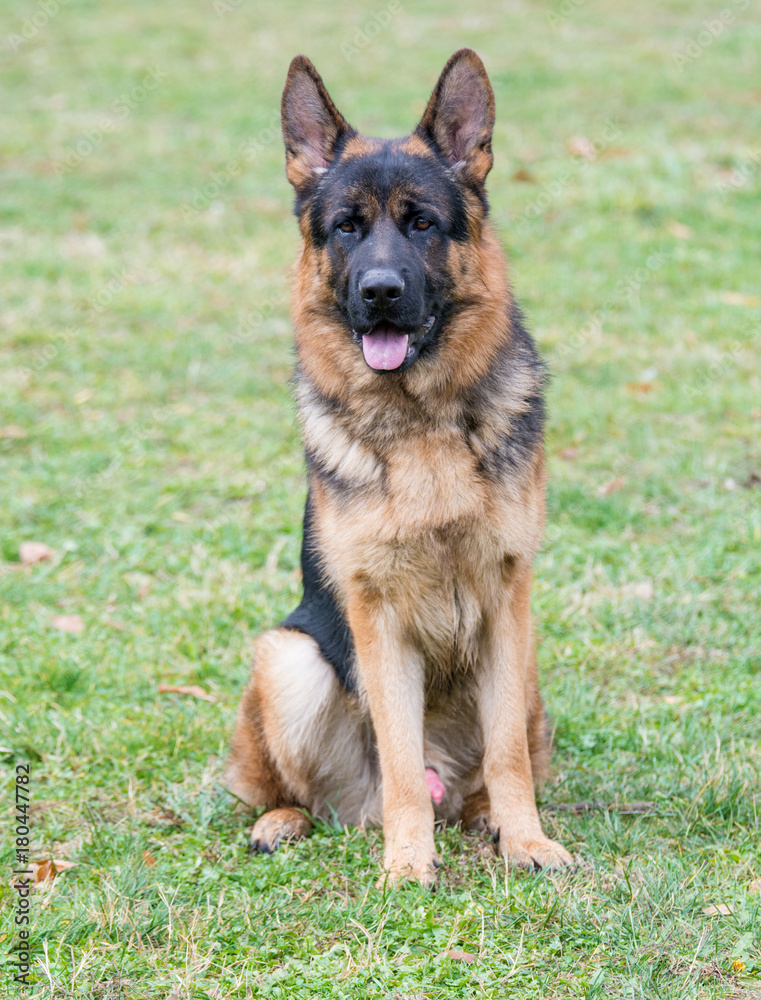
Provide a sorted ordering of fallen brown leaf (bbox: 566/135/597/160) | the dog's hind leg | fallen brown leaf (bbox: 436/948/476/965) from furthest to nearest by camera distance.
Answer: fallen brown leaf (bbox: 566/135/597/160), the dog's hind leg, fallen brown leaf (bbox: 436/948/476/965)

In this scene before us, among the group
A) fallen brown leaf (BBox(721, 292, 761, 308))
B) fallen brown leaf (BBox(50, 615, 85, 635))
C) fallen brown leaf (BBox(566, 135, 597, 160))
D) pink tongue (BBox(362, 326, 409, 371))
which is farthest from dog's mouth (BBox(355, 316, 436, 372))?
fallen brown leaf (BBox(566, 135, 597, 160))

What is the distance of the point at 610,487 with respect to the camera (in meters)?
6.11

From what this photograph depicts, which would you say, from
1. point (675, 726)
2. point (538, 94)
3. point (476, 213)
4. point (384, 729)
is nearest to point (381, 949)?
point (384, 729)

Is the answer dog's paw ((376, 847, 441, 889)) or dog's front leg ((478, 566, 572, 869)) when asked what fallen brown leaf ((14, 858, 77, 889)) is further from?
dog's front leg ((478, 566, 572, 869))

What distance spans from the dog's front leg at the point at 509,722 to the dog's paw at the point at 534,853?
0.04 feet

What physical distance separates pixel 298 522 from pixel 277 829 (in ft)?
8.02

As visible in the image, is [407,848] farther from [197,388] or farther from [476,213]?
[197,388]

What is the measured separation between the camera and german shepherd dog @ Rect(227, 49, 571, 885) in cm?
335

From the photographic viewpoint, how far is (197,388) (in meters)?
7.61

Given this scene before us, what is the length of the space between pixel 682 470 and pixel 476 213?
10.2ft

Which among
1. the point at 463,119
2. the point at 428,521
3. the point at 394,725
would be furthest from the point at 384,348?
the point at 394,725

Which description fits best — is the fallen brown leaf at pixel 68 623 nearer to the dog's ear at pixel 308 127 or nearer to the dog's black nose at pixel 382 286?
the dog's ear at pixel 308 127

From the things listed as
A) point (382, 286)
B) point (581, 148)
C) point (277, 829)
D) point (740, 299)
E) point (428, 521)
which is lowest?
point (277, 829)

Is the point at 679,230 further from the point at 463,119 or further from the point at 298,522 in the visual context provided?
the point at 463,119
